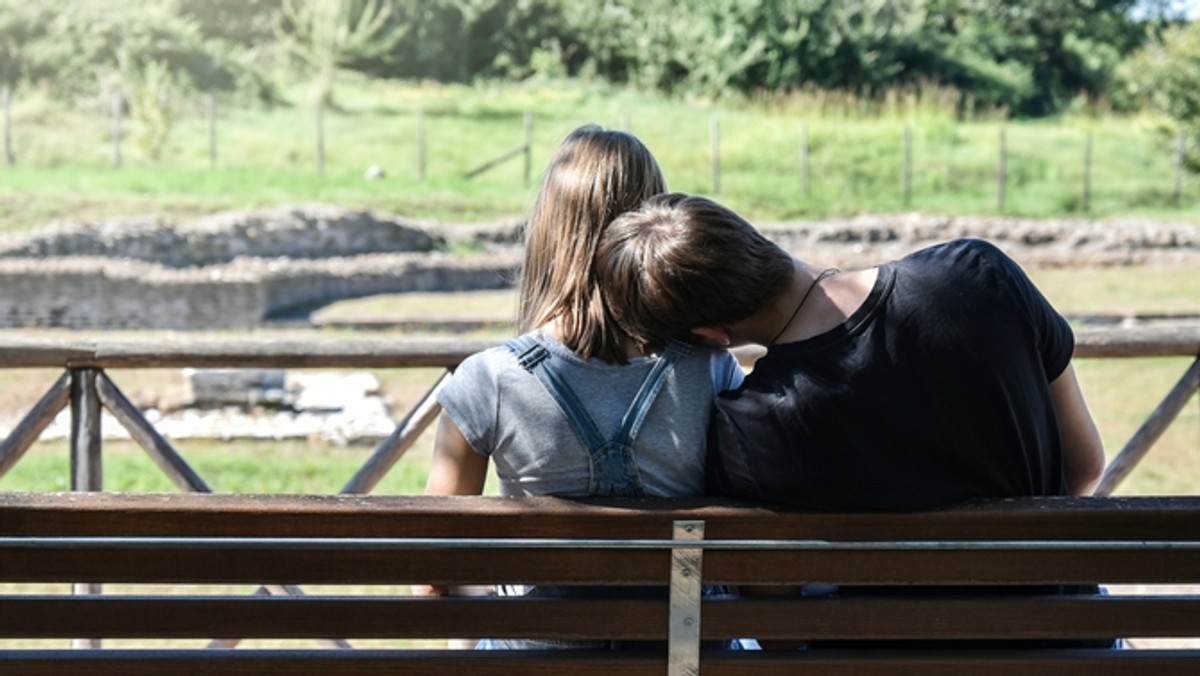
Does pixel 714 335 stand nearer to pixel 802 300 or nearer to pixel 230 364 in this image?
pixel 802 300

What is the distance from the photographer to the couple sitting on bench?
5.96 ft

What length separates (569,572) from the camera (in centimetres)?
181

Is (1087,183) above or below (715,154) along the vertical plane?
below

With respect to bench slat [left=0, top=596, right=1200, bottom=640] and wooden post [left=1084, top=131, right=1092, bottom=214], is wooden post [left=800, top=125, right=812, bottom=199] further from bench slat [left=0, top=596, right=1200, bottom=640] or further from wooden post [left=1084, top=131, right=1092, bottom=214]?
bench slat [left=0, top=596, right=1200, bottom=640]

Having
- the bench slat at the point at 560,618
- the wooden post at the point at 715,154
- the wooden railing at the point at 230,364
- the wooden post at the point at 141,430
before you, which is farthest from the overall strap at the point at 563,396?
the wooden post at the point at 715,154

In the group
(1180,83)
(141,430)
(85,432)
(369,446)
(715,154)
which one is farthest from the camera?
(1180,83)

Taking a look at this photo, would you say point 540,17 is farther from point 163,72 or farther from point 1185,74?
point 1185,74

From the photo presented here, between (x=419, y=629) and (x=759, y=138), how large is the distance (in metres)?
26.1

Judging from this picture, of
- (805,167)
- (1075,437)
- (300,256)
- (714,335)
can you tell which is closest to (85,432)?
(714,335)

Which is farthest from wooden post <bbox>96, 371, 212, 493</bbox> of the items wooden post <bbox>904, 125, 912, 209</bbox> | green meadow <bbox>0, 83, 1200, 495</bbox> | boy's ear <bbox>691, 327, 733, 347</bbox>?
wooden post <bbox>904, 125, 912, 209</bbox>

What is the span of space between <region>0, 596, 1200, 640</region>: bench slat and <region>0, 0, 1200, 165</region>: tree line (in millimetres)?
25806

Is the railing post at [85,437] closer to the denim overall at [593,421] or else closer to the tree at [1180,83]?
the denim overall at [593,421]

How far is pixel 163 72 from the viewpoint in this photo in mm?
29016

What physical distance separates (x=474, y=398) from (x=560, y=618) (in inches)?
12.2
